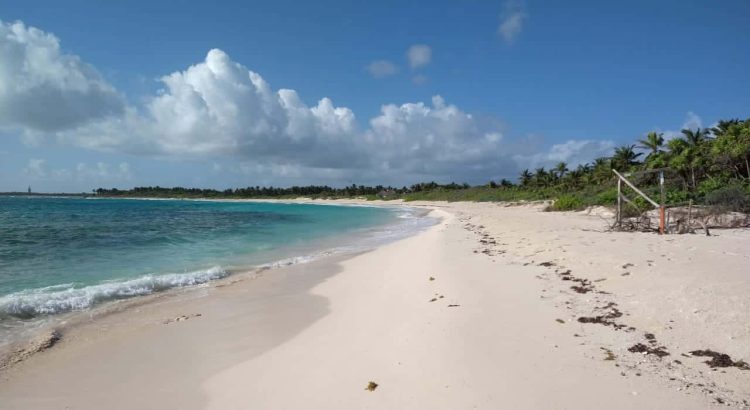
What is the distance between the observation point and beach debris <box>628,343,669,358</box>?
4188 mm

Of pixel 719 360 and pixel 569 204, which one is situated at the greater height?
pixel 569 204

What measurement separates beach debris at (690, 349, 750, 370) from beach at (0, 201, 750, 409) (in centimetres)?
3

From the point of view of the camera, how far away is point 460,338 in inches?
202

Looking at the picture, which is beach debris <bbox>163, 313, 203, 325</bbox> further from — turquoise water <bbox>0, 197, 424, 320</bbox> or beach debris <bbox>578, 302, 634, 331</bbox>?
beach debris <bbox>578, 302, 634, 331</bbox>

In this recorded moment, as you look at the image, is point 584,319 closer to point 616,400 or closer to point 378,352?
point 616,400

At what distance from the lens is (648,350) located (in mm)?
4289

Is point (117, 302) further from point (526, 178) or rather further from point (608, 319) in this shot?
point (526, 178)

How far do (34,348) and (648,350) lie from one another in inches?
301

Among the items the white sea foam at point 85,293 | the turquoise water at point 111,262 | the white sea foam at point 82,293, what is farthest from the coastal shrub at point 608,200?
the white sea foam at point 82,293

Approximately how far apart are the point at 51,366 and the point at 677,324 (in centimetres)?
755

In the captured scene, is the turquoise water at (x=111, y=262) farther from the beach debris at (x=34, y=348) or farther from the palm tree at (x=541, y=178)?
the palm tree at (x=541, y=178)

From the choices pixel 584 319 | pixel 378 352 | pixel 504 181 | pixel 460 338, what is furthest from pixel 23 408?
pixel 504 181

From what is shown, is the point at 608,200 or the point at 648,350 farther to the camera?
the point at 608,200

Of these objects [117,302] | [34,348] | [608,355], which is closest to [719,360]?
[608,355]
